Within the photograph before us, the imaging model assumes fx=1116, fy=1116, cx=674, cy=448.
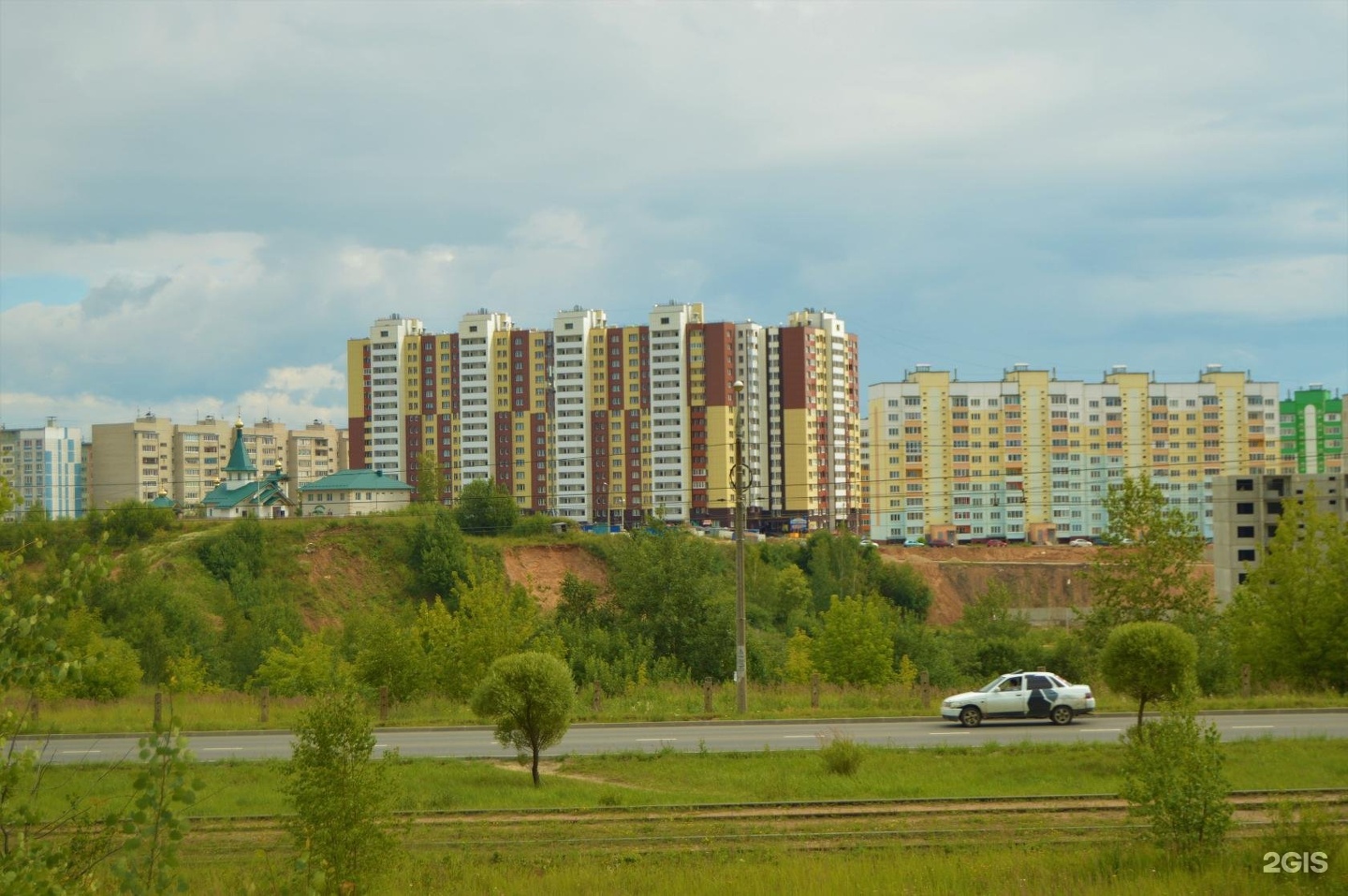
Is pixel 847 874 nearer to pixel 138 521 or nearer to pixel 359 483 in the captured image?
pixel 138 521

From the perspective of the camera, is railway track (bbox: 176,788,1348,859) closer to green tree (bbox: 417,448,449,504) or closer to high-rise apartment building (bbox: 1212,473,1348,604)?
high-rise apartment building (bbox: 1212,473,1348,604)

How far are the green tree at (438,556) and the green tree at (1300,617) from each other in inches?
1823

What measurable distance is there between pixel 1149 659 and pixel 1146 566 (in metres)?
20.0

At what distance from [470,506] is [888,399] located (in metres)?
63.8

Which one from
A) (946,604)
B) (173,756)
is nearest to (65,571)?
(173,756)

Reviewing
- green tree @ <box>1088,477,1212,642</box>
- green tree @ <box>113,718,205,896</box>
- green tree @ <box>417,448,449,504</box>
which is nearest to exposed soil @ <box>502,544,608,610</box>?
green tree @ <box>417,448,449,504</box>

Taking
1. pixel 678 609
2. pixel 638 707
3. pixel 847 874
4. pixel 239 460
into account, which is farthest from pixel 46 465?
pixel 847 874

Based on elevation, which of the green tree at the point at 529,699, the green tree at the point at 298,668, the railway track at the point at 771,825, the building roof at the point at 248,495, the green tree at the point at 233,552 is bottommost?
the green tree at the point at 298,668

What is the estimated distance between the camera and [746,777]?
18812mm

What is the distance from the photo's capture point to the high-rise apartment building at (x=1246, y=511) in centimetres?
8819

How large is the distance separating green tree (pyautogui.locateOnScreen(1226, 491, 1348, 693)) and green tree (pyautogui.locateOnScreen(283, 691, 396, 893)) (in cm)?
2812

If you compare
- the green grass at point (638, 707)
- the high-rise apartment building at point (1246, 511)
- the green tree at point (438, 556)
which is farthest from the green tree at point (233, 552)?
the high-rise apartment building at point (1246, 511)

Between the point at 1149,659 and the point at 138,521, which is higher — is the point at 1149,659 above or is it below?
below

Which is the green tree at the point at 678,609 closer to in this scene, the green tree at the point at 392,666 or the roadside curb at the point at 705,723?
the green tree at the point at 392,666
